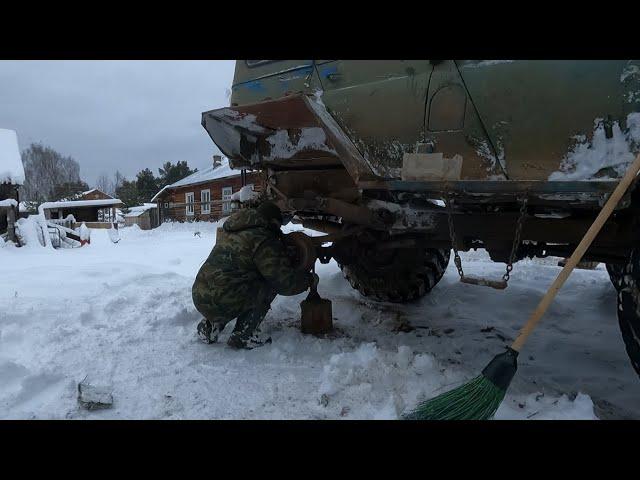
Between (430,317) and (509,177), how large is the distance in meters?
2.17

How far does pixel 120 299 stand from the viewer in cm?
410

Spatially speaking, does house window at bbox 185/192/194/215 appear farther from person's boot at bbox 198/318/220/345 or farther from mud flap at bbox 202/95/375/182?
person's boot at bbox 198/318/220/345

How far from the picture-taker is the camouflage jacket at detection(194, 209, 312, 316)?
10.7 ft

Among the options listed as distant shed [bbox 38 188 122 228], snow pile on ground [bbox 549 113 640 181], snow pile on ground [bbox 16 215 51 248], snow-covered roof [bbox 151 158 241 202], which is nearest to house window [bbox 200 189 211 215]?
snow-covered roof [bbox 151 158 241 202]

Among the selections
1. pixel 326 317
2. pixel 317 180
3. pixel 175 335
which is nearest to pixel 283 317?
pixel 326 317

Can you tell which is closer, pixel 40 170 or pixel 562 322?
pixel 562 322

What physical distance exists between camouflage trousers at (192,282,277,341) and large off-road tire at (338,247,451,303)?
99 cm

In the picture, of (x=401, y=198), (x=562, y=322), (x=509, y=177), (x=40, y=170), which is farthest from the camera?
(x=40, y=170)

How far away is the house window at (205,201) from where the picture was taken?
26.3 meters

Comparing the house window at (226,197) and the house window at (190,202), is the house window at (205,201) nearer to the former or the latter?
the house window at (190,202)

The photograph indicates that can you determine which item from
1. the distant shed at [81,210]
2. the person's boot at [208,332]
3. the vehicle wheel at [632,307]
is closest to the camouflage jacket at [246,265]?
the person's boot at [208,332]

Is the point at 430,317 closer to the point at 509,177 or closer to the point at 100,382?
the point at 509,177

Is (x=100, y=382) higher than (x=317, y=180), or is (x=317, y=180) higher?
(x=317, y=180)
